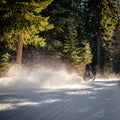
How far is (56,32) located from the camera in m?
29.7

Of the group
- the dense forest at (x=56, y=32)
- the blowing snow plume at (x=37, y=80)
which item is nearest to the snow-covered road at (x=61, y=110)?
the blowing snow plume at (x=37, y=80)

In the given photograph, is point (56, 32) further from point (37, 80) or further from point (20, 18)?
point (37, 80)

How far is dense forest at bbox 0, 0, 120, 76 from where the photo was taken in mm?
19469

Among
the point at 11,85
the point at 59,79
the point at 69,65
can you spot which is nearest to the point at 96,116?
the point at 11,85

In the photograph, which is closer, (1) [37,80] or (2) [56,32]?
(1) [37,80]

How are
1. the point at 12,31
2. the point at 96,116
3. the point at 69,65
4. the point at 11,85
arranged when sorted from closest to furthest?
the point at 96,116 → the point at 11,85 → the point at 12,31 → the point at 69,65

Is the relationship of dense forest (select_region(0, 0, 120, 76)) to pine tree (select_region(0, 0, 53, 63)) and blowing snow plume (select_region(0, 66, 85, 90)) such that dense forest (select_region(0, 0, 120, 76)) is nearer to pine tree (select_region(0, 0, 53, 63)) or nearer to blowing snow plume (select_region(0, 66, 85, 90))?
pine tree (select_region(0, 0, 53, 63))

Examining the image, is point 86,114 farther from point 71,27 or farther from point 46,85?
point 71,27

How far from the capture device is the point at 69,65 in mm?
32844

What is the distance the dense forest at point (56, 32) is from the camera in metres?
19.5

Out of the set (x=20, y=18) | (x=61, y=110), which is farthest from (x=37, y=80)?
(x=61, y=110)

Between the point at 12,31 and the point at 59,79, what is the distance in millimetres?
4747

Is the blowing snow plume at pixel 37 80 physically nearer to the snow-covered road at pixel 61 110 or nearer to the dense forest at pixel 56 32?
the dense forest at pixel 56 32

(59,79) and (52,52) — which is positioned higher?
(52,52)
